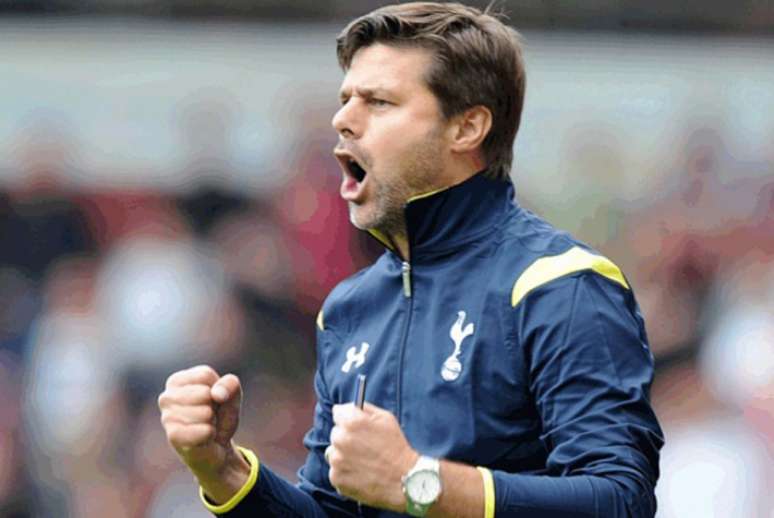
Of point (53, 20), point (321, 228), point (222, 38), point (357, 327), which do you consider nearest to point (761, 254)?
point (321, 228)

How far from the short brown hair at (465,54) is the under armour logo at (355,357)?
45 cm

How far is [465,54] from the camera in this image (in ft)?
13.0

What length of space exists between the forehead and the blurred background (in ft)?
12.8

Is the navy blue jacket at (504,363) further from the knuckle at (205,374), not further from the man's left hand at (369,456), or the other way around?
the knuckle at (205,374)

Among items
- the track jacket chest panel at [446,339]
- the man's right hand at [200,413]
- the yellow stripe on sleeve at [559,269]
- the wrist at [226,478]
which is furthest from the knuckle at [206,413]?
the yellow stripe on sleeve at [559,269]

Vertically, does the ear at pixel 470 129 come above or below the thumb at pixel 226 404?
above

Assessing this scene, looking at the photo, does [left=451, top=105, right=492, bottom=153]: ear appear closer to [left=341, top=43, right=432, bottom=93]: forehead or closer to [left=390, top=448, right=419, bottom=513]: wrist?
[left=341, top=43, right=432, bottom=93]: forehead

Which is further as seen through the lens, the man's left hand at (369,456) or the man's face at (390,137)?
Result: the man's face at (390,137)

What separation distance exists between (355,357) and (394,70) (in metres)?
0.60

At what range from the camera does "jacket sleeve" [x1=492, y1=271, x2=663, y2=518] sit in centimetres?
343

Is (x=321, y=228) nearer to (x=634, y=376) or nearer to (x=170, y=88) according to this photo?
(x=170, y=88)

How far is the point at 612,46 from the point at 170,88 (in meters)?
1.96

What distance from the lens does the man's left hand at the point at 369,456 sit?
3.32 metres

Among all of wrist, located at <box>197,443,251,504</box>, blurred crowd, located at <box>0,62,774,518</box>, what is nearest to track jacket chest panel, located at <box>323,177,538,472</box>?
wrist, located at <box>197,443,251,504</box>
